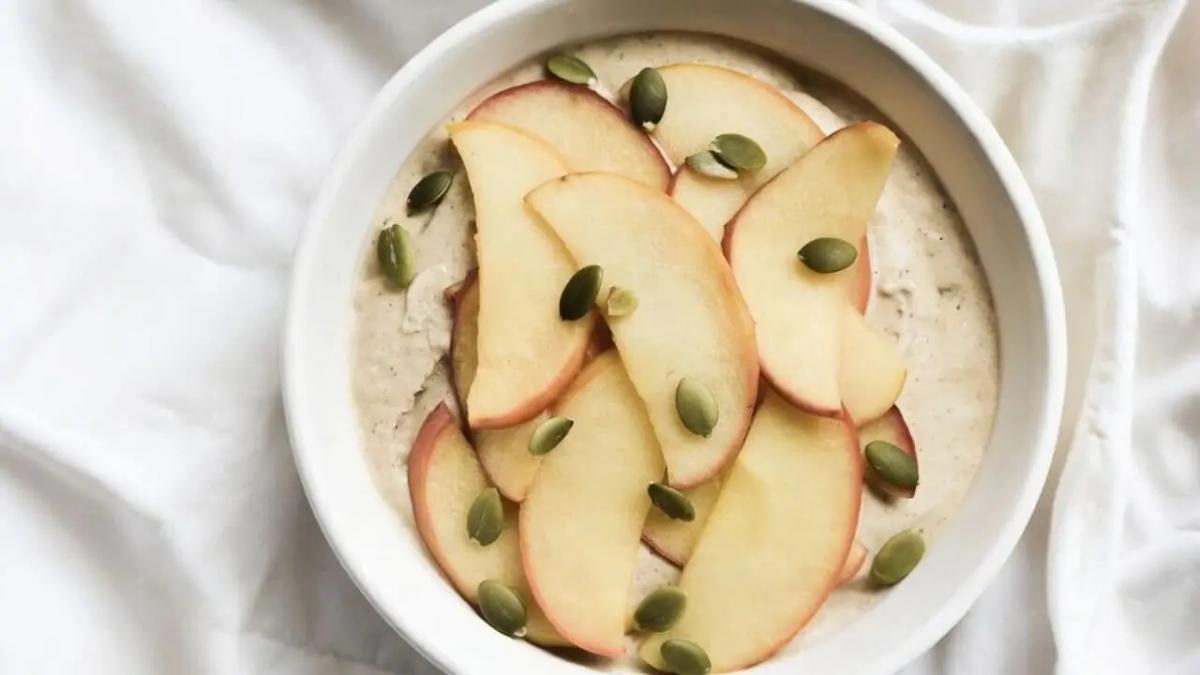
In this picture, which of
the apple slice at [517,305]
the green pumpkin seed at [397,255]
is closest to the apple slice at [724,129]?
the apple slice at [517,305]

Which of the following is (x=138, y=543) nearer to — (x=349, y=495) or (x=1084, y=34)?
(x=349, y=495)

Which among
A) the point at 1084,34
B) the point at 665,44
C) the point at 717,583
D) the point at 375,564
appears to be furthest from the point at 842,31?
the point at 375,564

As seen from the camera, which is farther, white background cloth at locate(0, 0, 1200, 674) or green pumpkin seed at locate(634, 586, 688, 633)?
white background cloth at locate(0, 0, 1200, 674)

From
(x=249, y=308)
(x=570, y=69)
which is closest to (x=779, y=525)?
(x=570, y=69)

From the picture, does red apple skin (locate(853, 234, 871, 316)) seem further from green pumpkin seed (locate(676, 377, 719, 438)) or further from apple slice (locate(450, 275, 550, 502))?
apple slice (locate(450, 275, 550, 502))

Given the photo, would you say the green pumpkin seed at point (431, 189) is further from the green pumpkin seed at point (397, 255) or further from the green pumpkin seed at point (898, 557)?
the green pumpkin seed at point (898, 557)

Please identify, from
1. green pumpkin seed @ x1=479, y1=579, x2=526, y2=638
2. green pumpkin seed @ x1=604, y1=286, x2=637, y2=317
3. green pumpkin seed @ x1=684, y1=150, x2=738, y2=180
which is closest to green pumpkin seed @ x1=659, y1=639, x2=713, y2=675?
green pumpkin seed @ x1=479, y1=579, x2=526, y2=638

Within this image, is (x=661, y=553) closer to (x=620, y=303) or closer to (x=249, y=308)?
(x=620, y=303)
